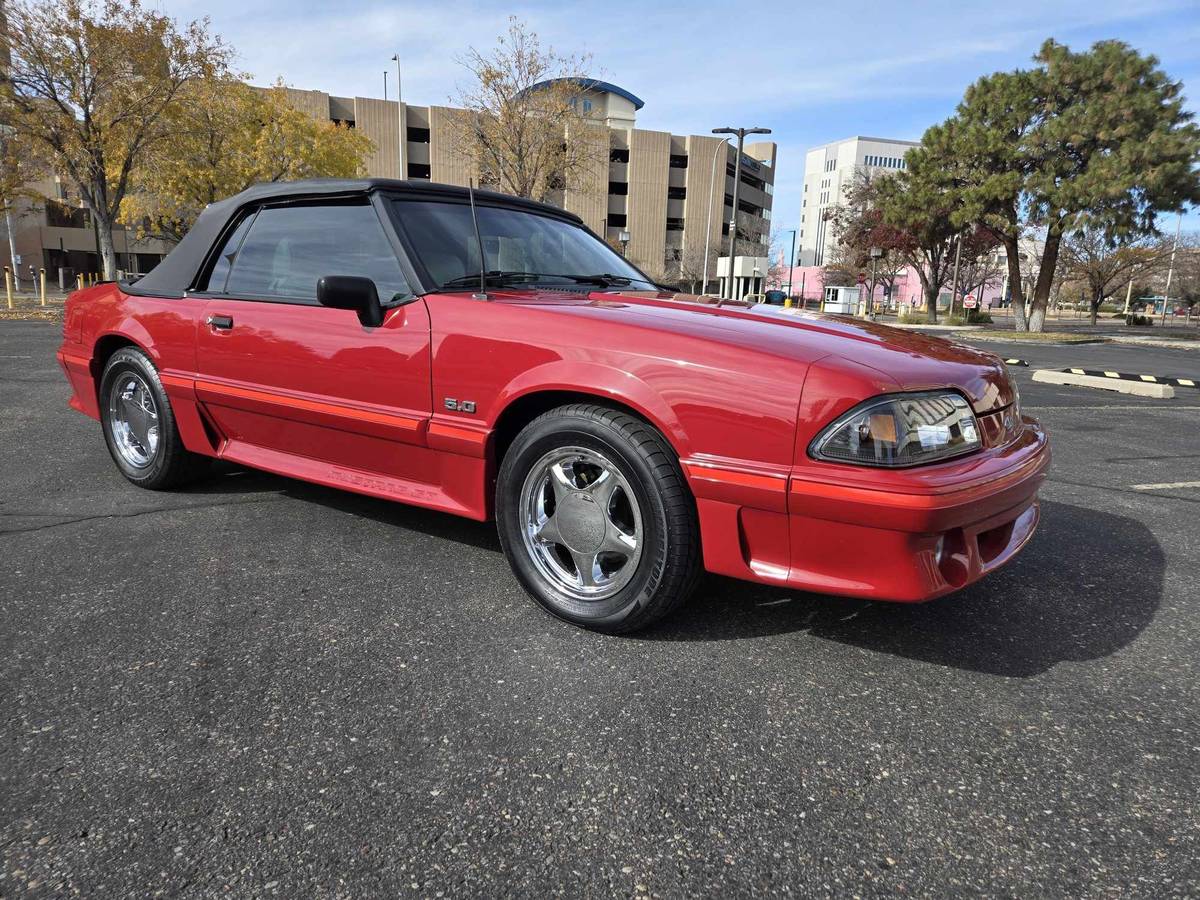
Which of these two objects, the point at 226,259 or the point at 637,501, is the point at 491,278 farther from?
the point at 226,259

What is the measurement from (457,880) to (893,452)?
145 centimetres

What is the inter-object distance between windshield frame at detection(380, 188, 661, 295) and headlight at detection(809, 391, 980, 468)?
1507mm

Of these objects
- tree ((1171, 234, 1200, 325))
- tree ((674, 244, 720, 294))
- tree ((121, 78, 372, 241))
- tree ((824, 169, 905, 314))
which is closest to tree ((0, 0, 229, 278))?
tree ((121, 78, 372, 241))

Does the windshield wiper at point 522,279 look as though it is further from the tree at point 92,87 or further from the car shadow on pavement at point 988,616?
the tree at point 92,87

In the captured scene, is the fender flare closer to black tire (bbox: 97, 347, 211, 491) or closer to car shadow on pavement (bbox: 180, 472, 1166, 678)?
car shadow on pavement (bbox: 180, 472, 1166, 678)

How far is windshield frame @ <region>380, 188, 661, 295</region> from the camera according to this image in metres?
2.88

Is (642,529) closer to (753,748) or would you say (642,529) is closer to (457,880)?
(753,748)

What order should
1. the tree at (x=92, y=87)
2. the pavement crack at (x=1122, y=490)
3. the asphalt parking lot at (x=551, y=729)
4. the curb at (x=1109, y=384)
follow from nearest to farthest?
the asphalt parking lot at (x=551, y=729), the pavement crack at (x=1122, y=490), the curb at (x=1109, y=384), the tree at (x=92, y=87)

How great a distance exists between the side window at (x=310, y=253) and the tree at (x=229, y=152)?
23397 mm

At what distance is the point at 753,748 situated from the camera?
6.20ft

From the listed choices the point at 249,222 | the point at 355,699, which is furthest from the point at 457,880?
the point at 249,222

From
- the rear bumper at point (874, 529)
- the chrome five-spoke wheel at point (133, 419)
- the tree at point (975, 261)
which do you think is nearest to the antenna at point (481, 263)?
the rear bumper at point (874, 529)

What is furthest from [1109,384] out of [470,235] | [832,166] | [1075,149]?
[832,166]

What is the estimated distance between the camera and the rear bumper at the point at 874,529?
79.1 inches
